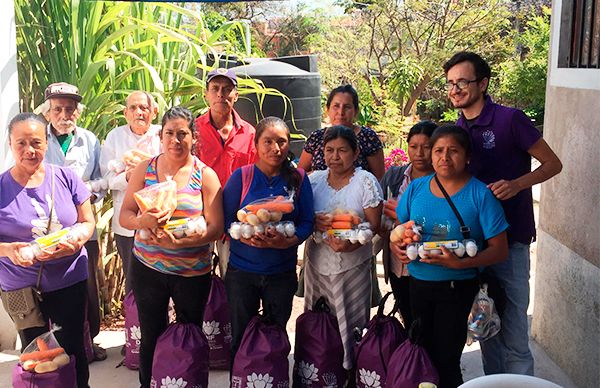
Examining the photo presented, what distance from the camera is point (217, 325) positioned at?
14.0 ft

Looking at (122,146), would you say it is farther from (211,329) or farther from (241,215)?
(211,329)

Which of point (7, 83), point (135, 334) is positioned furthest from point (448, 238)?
point (7, 83)

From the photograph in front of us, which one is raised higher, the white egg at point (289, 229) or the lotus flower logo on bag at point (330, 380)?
the white egg at point (289, 229)

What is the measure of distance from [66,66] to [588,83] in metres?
3.51

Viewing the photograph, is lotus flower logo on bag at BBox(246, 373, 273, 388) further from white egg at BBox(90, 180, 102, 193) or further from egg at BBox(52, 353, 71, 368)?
white egg at BBox(90, 180, 102, 193)

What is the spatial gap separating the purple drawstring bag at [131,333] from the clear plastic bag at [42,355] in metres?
0.84

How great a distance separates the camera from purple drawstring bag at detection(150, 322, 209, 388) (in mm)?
3500

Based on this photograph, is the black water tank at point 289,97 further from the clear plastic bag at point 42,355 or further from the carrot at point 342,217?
the clear plastic bag at point 42,355

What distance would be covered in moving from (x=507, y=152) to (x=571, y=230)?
3.51 ft

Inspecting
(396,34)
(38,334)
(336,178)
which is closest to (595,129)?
(336,178)

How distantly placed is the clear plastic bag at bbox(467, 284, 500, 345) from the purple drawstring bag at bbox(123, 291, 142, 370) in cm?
203

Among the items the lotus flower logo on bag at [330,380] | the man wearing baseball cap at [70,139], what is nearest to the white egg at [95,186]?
the man wearing baseball cap at [70,139]

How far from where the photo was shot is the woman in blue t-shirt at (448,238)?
314cm

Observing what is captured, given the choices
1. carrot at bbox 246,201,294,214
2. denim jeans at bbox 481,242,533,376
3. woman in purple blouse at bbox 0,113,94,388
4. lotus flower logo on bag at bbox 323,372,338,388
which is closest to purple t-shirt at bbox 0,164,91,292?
woman in purple blouse at bbox 0,113,94,388
